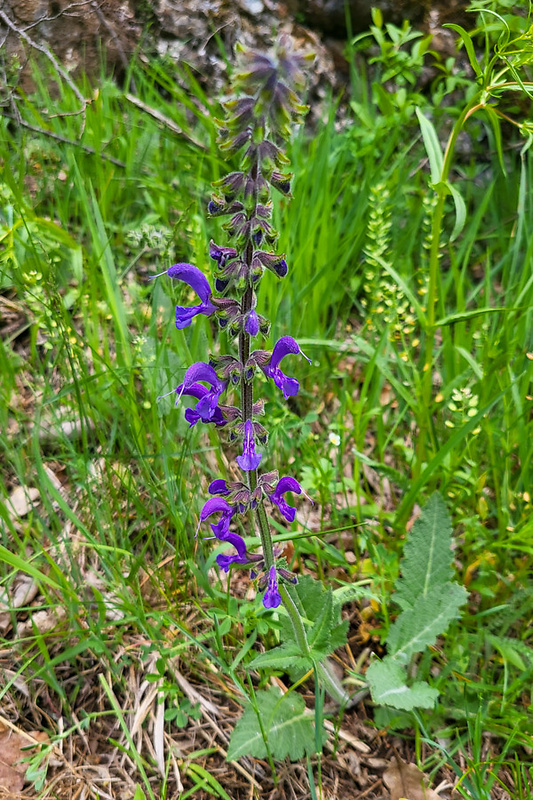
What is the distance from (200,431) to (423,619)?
4.14ft

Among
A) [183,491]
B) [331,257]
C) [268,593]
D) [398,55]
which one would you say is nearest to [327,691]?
[268,593]

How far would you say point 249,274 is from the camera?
5.22ft

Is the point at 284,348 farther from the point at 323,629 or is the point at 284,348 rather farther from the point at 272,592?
the point at 323,629

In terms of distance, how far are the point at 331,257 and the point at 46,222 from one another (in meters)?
1.56

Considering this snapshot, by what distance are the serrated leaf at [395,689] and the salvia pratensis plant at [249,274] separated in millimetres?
300

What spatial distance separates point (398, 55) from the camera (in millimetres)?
3652

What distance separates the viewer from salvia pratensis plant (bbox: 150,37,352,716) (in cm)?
137

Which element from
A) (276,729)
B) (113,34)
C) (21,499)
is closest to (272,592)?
(276,729)

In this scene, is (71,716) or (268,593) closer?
(268,593)

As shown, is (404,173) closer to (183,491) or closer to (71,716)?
(183,491)

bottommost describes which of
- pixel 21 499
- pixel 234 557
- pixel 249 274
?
pixel 21 499

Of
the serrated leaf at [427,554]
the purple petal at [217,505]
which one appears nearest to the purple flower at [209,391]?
the purple petal at [217,505]

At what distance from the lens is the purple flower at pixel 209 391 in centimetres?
180

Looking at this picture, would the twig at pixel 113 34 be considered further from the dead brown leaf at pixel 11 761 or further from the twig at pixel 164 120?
the dead brown leaf at pixel 11 761
